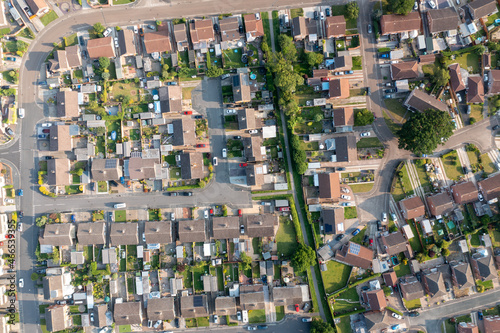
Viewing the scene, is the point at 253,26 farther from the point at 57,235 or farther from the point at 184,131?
the point at 57,235

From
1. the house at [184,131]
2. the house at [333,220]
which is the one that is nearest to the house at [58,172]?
the house at [184,131]

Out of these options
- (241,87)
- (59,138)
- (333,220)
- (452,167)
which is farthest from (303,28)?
(59,138)

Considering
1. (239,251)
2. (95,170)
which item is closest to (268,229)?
(239,251)

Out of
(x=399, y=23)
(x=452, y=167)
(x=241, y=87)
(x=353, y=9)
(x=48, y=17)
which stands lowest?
(x=452, y=167)

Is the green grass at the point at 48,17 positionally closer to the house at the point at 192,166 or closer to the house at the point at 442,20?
the house at the point at 192,166

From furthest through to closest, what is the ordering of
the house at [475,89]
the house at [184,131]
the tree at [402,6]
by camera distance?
the house at [184,131] < the house at [475,89] < the tree at [402,6]
